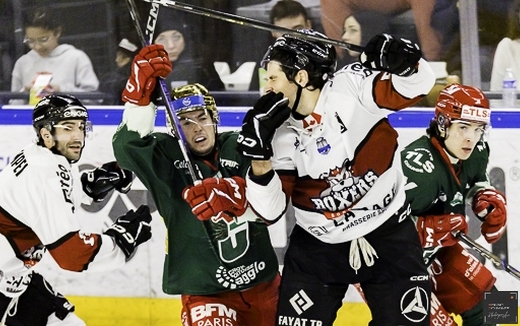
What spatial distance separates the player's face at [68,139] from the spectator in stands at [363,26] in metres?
1.16

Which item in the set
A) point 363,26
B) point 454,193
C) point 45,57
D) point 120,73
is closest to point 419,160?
point 454,193

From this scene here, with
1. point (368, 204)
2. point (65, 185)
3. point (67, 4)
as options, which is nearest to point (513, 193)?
point (368, 204)

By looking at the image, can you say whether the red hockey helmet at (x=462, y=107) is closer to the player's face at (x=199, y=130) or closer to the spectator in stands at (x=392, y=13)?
the spectator in stands at (x=392, y=13)

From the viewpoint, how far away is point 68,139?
3.68m

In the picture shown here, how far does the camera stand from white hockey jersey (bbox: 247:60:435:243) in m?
3.10

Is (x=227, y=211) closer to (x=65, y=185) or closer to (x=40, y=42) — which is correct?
(x=65, y=185)

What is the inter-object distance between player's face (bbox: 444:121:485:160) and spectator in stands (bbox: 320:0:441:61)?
0.70 meters

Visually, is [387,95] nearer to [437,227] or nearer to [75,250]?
[437,227]

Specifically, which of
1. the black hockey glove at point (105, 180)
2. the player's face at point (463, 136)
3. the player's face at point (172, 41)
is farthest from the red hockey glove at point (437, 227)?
the player's face at point (172, 41)

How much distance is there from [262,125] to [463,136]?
0.96 meters

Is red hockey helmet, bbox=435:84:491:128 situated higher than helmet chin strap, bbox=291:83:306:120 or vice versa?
helmet chin strap, bbox=291:83:306:120

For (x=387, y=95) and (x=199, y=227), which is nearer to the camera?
(x=387, y=95)

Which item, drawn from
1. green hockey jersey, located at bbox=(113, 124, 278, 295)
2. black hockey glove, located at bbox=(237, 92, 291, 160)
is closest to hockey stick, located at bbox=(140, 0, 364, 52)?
black hockey glove, located at bbox=(237, 92, 291, 160)

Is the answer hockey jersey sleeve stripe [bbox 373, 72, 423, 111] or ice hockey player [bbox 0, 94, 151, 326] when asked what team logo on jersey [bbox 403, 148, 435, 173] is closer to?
hockey jersey sleeve stripe [bbox 373, 72, 423, 111]
